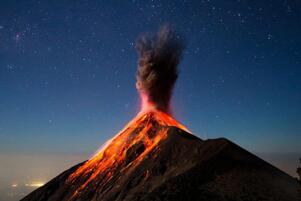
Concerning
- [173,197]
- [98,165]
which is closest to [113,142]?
[98,165]

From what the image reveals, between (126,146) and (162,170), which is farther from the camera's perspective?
(126,146)

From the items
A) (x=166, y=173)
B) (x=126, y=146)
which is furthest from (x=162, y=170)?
(x=126, y=146)

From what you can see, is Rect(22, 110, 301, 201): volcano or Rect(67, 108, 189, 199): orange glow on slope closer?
Rect(22, 110, 301, 201): volcano

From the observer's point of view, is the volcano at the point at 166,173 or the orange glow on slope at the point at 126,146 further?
the orange glow on slope at the point at 126,146

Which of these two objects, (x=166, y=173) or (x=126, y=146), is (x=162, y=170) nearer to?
(x=166, y=173)

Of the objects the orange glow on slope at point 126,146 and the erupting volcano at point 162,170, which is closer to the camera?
the erupting volcano at point 162,170
